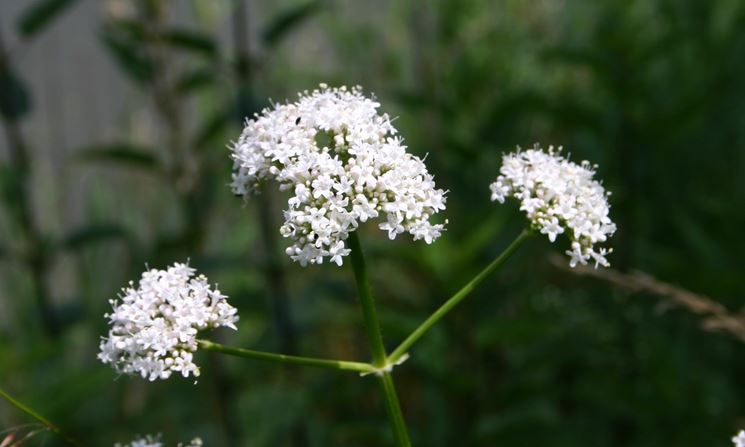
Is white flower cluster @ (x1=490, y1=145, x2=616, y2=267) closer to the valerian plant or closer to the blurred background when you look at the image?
the valerian plant

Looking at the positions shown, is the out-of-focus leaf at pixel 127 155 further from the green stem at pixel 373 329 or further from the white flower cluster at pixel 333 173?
the green stem at pixel 373 329

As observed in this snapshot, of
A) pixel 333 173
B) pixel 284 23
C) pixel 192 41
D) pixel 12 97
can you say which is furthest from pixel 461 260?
pixel 333 173

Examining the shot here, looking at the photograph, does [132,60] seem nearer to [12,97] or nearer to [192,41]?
[192,41]

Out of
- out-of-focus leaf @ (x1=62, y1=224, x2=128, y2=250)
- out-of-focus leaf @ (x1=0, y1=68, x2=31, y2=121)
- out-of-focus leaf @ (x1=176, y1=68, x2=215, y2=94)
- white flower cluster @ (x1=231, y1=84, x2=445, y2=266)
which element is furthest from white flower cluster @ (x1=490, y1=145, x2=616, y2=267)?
out-of-focus leaf @ (x1=0, y1=68, x2=31, y2=121)

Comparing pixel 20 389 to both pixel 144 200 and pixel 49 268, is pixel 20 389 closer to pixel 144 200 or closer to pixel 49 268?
pixel 49 268

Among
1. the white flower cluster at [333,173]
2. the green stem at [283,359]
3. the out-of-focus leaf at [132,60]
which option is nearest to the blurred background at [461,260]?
the out-of-focus leaf at [132,60]

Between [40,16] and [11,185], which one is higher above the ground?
[40,16]
